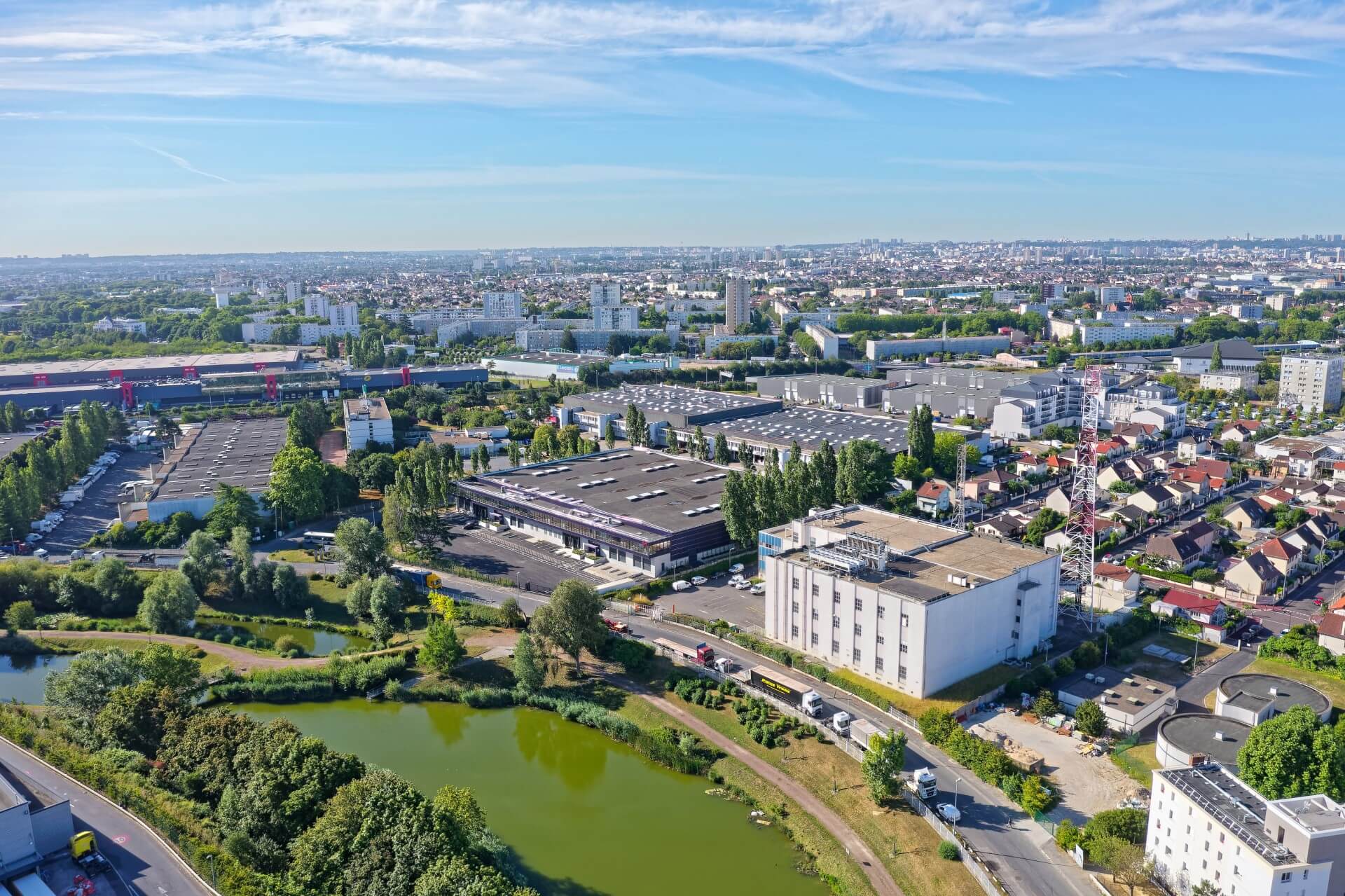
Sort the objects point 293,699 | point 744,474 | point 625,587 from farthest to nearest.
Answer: point 744,474, point 625,587, point 293,699

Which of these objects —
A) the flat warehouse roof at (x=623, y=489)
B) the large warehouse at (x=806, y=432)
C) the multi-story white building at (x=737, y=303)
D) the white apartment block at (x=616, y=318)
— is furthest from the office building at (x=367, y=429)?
the multi-story white building at (x=737, y=303)

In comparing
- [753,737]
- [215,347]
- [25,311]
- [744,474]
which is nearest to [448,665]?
[753,737]

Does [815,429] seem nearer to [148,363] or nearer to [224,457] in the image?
[224,457]

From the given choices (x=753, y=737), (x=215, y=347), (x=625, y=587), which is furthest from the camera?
(x=215, y=347)

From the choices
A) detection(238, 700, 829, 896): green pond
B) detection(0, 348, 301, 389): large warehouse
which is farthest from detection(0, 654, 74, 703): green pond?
detection(0, 348, 301, 389): large warehouse

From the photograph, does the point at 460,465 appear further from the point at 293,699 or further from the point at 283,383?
the point at 283,383

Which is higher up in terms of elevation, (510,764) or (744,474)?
(744,474)

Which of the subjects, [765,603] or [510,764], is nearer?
[510,764]

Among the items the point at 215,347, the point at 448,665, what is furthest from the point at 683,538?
the point at 215,347
